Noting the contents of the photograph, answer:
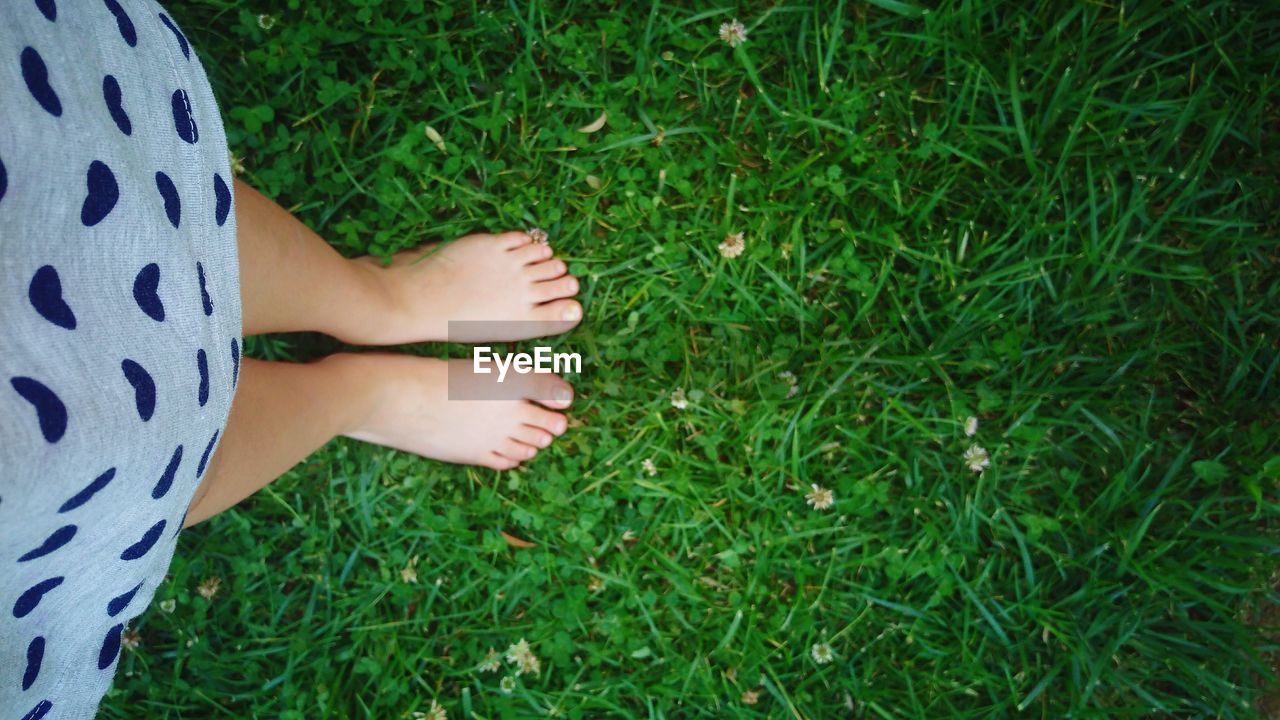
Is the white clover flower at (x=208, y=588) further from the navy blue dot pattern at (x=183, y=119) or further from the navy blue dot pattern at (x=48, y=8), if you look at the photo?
the navy blue dot pattern at (x=48, y=8)

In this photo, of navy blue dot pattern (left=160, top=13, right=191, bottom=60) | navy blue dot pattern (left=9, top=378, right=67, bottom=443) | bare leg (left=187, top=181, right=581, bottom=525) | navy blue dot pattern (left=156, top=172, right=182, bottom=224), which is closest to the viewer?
navy blue dot pattern (left=9, top=378, right=67, bottom=443)

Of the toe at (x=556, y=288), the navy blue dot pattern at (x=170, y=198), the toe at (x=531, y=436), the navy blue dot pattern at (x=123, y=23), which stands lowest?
the toe at (x=531, y=436)

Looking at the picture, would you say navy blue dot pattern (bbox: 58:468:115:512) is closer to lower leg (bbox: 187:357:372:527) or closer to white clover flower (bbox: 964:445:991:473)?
lower leg (bbox: 187:357:372:527)

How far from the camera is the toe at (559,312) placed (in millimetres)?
1991

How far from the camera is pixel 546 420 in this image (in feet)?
6.56

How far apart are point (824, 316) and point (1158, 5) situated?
1066 millimetres

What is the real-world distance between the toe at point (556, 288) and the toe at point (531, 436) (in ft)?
1.05

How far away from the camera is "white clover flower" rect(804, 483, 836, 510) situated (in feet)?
6.35

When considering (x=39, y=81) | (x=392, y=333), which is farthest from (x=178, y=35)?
(x=392, y=333)

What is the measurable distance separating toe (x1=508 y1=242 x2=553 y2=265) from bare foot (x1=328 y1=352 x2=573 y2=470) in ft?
0.93

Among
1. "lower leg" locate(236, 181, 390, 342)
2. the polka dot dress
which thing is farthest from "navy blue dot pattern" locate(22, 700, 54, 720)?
"lower leg" locate(236, 181, 390, 342)

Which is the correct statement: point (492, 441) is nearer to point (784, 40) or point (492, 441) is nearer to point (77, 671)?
point (77, 671)

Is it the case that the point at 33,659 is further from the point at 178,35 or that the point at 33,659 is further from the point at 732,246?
the point at 732,246

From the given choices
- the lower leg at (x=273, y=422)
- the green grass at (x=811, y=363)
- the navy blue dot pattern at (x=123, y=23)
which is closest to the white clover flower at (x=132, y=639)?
the green grass at (x=811, y=363)
